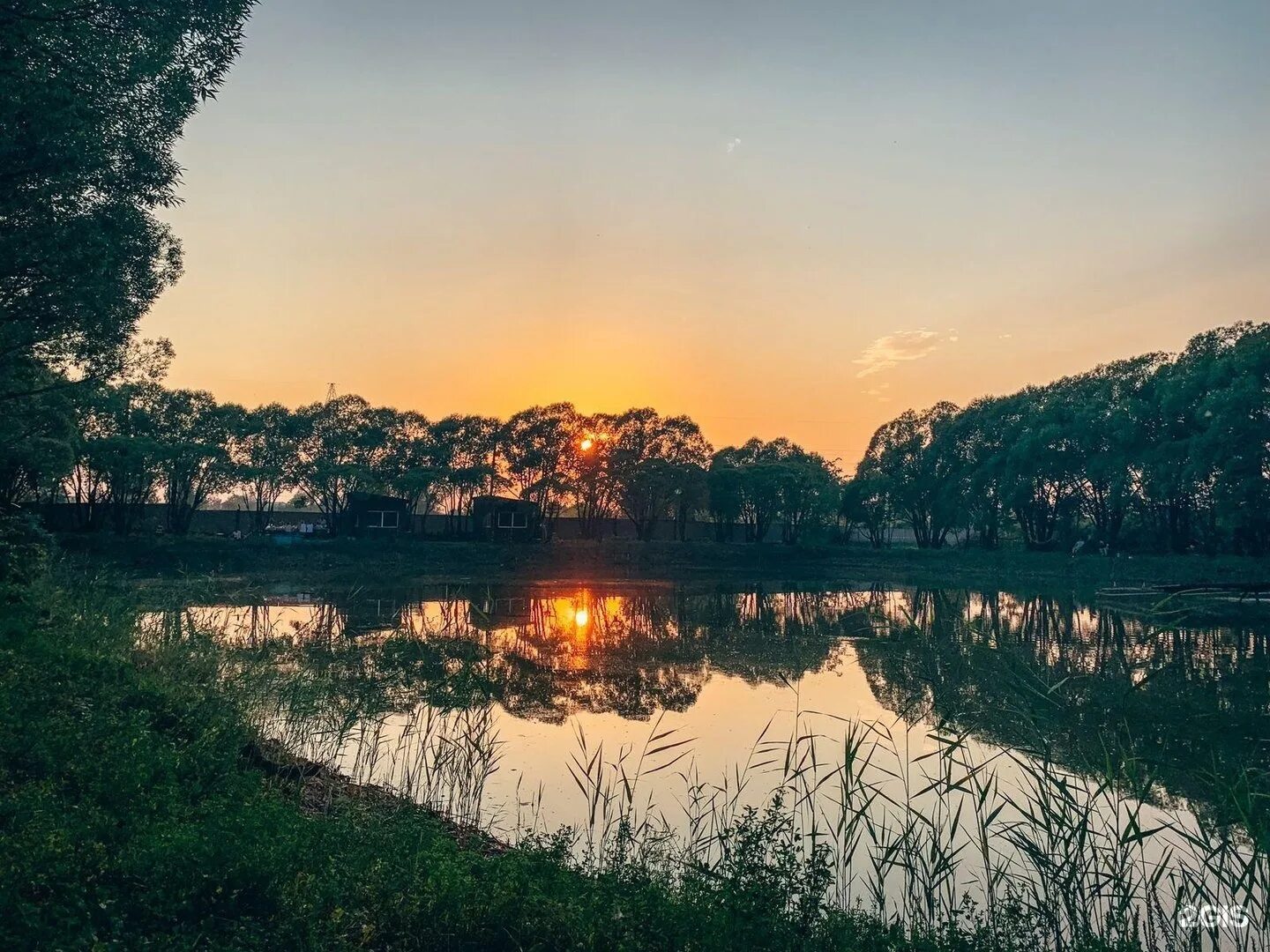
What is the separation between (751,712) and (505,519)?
5042 cm

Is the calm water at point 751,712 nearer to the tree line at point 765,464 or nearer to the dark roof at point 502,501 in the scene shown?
the tree line at point 765,464

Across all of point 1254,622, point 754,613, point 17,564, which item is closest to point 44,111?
point 17,564

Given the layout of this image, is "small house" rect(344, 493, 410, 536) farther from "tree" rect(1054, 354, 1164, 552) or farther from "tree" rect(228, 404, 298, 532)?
"tree" rect(1054, 354, 1164, 552)

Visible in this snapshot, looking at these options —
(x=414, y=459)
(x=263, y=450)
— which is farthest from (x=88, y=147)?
(x=414, y=459)

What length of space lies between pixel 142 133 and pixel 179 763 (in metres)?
10.6

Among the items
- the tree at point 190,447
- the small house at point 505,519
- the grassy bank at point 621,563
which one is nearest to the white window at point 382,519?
the grassy bank at point 621,563

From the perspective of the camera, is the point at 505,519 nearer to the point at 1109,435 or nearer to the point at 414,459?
the point at 414,459

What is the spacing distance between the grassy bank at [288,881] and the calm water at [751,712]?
1.52 metres

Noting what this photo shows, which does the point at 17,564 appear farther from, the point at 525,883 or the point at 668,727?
the point at 525,883

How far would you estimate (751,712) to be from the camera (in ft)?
46.9

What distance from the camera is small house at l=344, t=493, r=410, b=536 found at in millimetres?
55781

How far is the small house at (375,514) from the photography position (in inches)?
→ 2196

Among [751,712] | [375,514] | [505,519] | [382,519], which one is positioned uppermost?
[375,514]

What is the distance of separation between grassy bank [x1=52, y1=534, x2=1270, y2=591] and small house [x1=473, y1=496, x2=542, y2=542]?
447 cm
